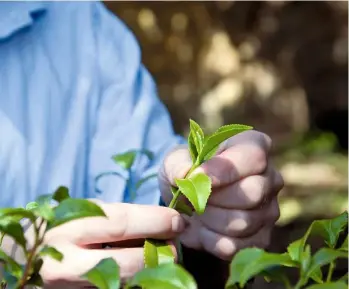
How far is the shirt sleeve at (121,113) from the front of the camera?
101cm

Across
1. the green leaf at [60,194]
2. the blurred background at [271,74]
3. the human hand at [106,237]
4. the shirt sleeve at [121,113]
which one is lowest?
the blurred background at [271,74]

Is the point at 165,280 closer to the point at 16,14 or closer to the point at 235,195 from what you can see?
the point at 235,195

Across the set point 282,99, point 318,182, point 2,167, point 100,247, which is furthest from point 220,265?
point 282,99

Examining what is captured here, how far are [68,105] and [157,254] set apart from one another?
0.65 metres

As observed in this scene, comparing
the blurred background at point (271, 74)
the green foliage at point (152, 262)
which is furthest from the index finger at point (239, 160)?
the blurred background at point (271, 74)

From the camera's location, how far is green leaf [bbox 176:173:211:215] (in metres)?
0.43

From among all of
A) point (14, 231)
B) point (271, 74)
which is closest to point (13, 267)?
point (14, 231)

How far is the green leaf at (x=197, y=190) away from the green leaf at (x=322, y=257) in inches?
3.1

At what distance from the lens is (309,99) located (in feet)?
12.1

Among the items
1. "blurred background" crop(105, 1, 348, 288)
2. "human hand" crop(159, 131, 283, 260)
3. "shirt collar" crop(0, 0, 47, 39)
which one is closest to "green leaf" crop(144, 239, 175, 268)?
"human hand" crop(159, 131, 283, 260)

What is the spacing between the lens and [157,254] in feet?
1.46

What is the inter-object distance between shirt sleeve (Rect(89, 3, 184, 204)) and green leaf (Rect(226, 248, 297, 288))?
591 millimetres

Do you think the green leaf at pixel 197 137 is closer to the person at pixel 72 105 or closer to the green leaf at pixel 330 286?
the green leaf at pixel 330 286

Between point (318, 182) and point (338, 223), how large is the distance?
9.81ft
